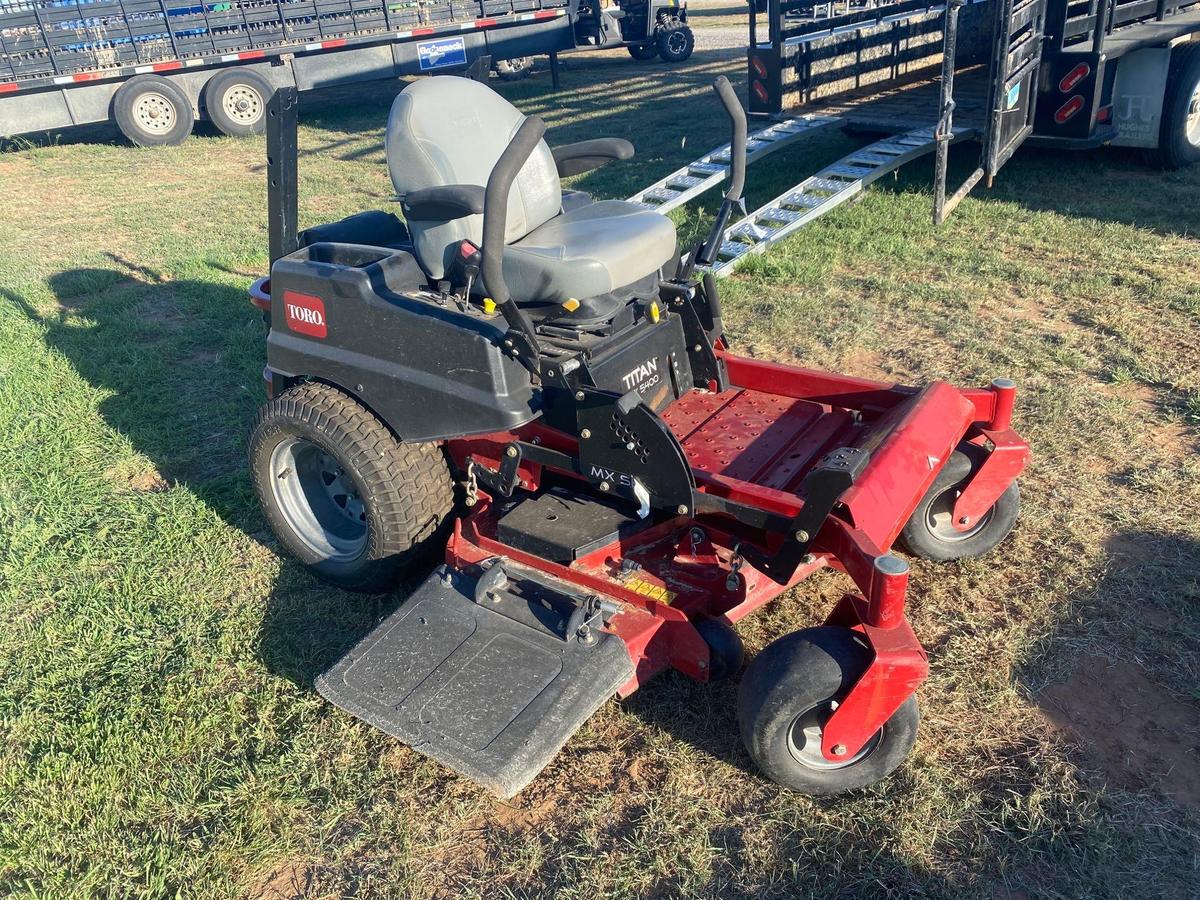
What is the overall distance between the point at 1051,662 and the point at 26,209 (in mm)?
10137

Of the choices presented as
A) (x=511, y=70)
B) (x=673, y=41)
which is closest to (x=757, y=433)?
(x=511, y=70)

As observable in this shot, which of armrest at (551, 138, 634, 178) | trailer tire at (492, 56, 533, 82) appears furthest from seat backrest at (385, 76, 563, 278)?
trailer tire at (492, 56, 533, 82)

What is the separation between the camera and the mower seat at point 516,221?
117 inches

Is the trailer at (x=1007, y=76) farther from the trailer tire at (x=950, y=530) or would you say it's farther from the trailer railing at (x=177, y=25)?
the trailer railing at (x=177, y=25)

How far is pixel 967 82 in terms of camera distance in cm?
916

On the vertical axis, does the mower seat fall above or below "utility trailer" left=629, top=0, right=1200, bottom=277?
above

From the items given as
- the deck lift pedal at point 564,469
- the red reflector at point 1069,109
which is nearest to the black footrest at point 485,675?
the deck lift pedal at point 564,469

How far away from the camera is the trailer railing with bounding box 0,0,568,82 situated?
453 inches

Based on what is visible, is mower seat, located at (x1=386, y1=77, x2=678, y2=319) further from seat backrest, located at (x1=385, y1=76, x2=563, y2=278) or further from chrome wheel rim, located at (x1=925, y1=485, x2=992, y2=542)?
chrome wheel rim, located at (x1=925, y1=485, x2=992, y2=542)

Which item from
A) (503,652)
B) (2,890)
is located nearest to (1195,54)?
(503,652)

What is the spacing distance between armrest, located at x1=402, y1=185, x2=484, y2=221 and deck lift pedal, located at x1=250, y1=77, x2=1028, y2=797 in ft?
0.03

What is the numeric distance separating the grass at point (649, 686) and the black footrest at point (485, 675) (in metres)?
0.24

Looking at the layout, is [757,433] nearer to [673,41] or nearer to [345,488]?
[345,488]

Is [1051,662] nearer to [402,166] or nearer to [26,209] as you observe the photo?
[402,166]
